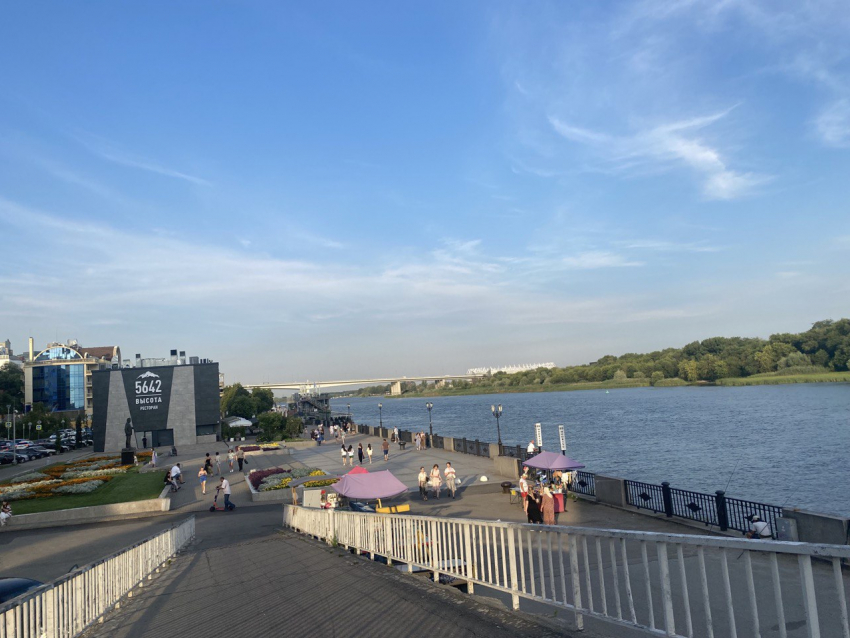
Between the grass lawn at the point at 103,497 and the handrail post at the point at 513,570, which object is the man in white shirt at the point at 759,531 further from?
the grass lawn at the point at 103,497

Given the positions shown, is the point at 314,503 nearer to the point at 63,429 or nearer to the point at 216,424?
the point at 216,424

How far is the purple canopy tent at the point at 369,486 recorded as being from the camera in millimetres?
16578

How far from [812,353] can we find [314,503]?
457ft

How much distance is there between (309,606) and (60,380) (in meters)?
141

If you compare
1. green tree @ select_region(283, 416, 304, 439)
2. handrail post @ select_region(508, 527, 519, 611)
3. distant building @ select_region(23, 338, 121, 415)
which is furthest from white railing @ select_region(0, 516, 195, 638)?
distant building @ select_region(23, 338, 121, 415)

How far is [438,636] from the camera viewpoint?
605cm

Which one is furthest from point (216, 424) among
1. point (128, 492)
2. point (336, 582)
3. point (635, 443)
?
point (336, 582)

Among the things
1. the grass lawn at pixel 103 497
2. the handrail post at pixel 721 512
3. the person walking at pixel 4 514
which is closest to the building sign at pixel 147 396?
the grass lawn at pixel 103 497

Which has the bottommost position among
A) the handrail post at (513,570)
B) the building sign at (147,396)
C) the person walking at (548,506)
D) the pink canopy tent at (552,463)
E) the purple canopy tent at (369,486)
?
the person walking at (548,506)

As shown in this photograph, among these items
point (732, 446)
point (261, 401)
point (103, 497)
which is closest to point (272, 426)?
point (103, 497)

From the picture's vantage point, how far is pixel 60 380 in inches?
4995

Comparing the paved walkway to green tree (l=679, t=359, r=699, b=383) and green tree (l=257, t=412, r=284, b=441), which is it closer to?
green tree (l=257, t=412, r=284, b=441)

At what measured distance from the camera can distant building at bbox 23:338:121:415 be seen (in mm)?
123250

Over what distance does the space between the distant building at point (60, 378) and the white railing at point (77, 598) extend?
12610 centimetres
